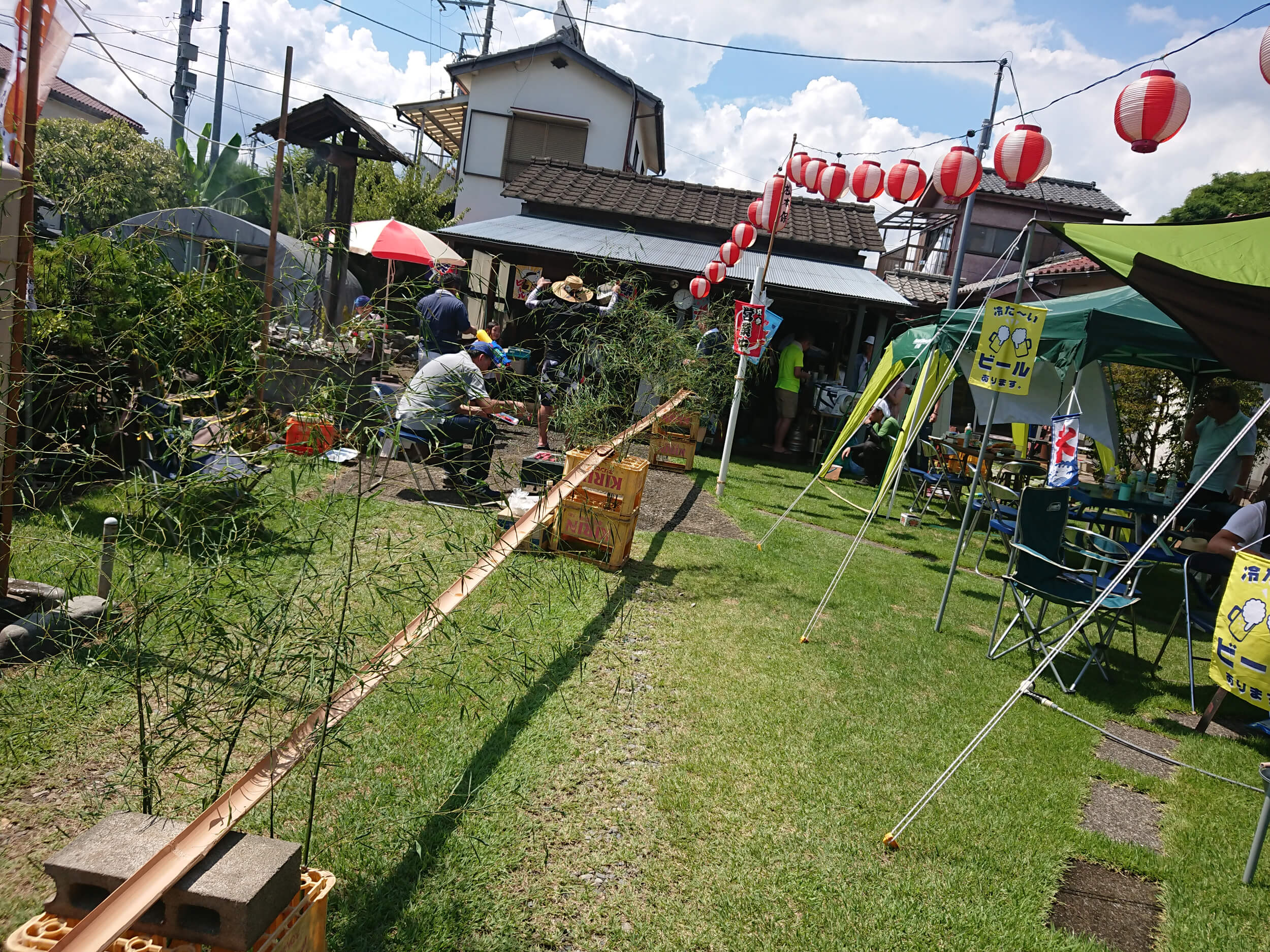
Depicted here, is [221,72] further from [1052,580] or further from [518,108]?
[1052,580]

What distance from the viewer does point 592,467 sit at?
4.89 m

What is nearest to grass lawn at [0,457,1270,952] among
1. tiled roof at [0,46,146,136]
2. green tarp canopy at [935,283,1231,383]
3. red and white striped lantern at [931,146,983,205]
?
green tarp canopy at [935,283,1231,383]

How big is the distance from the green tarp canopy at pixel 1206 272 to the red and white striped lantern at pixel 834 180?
4.87 m

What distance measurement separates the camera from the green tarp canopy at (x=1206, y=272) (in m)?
4.31

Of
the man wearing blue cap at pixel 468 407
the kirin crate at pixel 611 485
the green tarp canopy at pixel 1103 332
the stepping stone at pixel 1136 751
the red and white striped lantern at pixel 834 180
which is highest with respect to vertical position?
the red and white striped lantern at pixel 834 180

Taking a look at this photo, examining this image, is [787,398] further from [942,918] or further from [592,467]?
[942,918]

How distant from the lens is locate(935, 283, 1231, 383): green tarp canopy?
22.4ft

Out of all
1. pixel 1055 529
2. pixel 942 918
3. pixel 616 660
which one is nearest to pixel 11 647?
pixel 616 660

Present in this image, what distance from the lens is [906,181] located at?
886cm

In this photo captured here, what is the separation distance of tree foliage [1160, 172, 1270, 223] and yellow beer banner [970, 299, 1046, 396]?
23.8 m

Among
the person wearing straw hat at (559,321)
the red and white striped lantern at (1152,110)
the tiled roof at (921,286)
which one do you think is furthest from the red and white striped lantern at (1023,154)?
the tiled roof at (921,286)

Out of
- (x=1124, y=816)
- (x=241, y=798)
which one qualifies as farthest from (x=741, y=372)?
(x=241, y=798)

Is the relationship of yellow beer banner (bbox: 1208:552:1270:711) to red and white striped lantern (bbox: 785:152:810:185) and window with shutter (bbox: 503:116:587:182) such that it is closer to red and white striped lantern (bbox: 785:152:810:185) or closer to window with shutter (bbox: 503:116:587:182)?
red and white striped lantern (bbox: 785:152:810:185)

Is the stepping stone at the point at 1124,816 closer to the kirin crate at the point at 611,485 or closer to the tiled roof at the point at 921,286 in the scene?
the kirin crate at the point at 611,485
